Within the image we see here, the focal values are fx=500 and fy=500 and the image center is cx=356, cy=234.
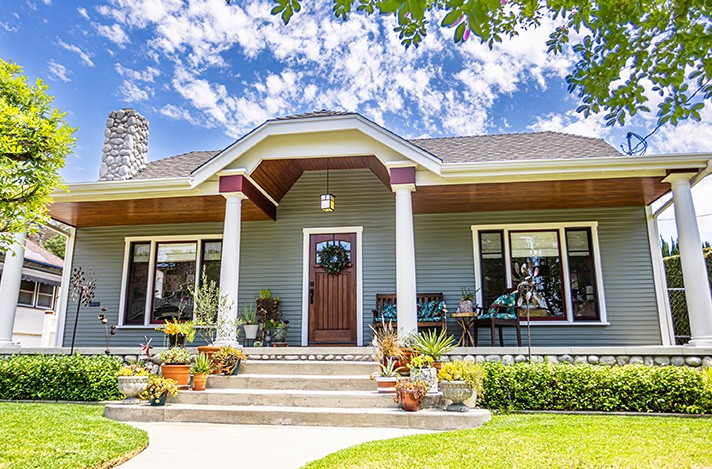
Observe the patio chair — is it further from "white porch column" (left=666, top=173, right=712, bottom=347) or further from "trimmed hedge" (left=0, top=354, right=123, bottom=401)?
"trimmed hedge" (left=0, top=354, right=123, bottom=401)

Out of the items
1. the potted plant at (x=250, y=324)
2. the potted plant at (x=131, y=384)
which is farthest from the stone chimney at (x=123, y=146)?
the potted plant at (x=131, y=384)

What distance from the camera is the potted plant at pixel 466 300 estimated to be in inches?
300

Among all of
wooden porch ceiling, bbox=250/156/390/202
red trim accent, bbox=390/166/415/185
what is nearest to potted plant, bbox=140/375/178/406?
wooden porch ceiling, bbox=250/156/390/202

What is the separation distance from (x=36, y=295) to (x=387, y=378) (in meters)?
16.0

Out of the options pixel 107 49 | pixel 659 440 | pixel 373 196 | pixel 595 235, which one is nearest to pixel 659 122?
pixel 659 440

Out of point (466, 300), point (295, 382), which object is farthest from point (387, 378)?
point (466, 300)

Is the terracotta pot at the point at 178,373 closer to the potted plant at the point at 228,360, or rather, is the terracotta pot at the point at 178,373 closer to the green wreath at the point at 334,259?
the potted plant at the point at 228,360

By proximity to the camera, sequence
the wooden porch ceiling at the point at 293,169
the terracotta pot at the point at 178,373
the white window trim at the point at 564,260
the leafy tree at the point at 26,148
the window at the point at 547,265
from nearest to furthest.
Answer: the leafy tree at the point at 26,148, the terracotta pot at the point at 178,373, the wooden porch ceiling at the point at 293,169, the white window trim at the point at 564,260, the window at the point at 547,265

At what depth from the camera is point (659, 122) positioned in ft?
13.2

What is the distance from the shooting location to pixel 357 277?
28.7 feet

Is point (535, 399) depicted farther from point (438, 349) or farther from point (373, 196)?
point (373, 196)

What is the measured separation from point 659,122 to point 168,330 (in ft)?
18.8

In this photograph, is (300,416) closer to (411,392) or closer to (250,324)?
(411,392)

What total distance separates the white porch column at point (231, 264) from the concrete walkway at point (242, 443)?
5.80 ft
